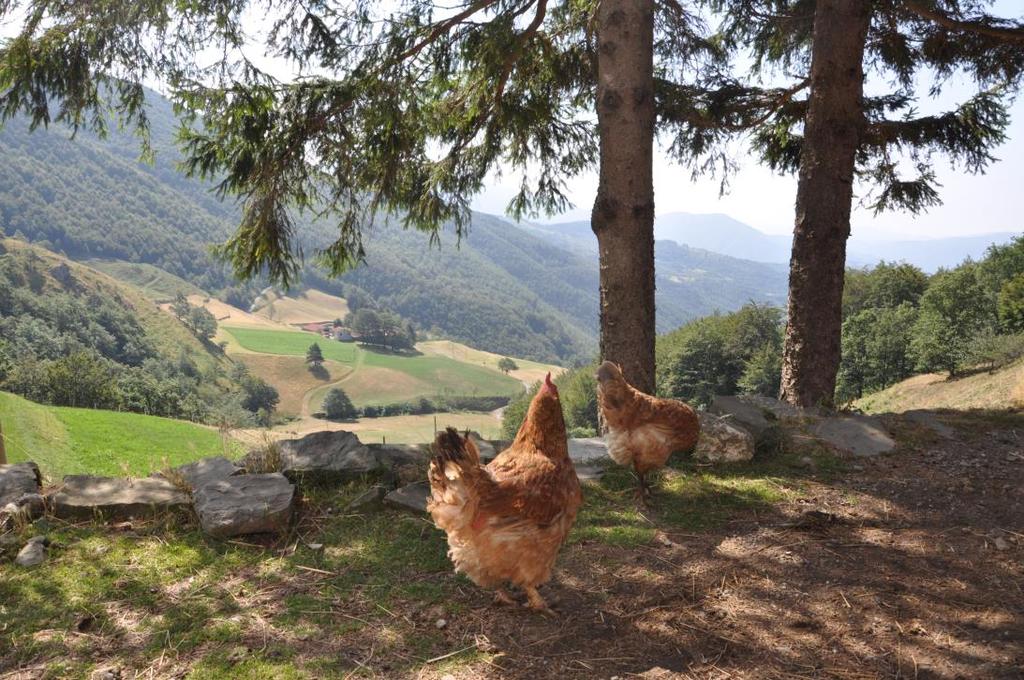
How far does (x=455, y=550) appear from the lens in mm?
2941

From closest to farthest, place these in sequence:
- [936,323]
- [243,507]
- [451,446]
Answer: [451,446] < [243,507] < [936,323]

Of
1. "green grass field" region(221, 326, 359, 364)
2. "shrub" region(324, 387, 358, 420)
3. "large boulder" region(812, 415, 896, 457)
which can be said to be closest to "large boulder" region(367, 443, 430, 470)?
A: "large boulder" region(812, 415, 896, 457)

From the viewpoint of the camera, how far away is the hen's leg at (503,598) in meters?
3.14

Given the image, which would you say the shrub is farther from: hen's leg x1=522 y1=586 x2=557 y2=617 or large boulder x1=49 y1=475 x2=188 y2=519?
hen's leg x1=522 y1=586 x2=557 y2=617

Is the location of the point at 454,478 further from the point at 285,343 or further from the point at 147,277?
the point at 147,277

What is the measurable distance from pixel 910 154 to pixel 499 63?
21.5 feet

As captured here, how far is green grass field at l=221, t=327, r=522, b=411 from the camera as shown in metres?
97.9

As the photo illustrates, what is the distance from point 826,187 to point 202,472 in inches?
287

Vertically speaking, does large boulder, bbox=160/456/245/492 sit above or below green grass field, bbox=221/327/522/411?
above

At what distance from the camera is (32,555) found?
3527 millimetres

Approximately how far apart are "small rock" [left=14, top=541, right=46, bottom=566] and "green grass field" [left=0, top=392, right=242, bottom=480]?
16.7 metres

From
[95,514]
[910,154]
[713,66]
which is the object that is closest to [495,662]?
[95,514]

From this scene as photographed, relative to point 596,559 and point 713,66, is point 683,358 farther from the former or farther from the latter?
Answer: point 596,559

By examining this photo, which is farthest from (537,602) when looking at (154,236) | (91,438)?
(154,236)
